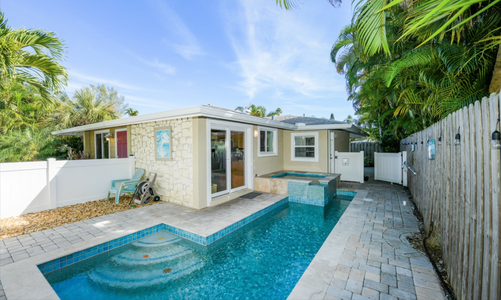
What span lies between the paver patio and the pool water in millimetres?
389

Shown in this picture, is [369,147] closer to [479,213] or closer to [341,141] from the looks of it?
[341,141]

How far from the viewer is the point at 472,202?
2.14 m

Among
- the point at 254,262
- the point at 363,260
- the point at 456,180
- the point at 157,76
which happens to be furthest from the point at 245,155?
the point at 157,76

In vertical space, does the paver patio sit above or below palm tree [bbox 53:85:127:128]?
below

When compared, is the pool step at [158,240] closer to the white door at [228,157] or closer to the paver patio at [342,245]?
the paver patio at [342,245]

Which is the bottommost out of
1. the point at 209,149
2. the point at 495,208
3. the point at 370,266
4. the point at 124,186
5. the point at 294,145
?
the point at 370,266

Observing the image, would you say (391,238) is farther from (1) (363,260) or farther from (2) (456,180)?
(2) (456,180)

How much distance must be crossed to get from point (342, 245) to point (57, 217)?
21.9 feet

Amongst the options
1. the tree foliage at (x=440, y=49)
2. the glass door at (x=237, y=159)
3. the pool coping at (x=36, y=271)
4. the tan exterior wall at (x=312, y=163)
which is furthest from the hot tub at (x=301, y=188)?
the tree foliage at (x=440, y=49)

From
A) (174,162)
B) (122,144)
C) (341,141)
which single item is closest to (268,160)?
(174,162)

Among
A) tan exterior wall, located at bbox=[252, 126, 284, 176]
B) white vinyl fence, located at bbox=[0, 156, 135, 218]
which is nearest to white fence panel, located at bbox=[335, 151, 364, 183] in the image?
tan exterior wall, located at bbox=[252, 126, 284, 176]

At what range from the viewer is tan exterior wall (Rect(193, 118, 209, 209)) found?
6117 mm

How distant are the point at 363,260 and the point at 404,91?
14.8 ft

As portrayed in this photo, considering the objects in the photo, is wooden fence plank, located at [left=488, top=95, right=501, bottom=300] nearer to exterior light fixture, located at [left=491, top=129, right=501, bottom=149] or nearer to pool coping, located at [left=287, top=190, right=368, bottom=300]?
exterior light fixture, located at [left=491, top=129, right=501, bottom=149]
